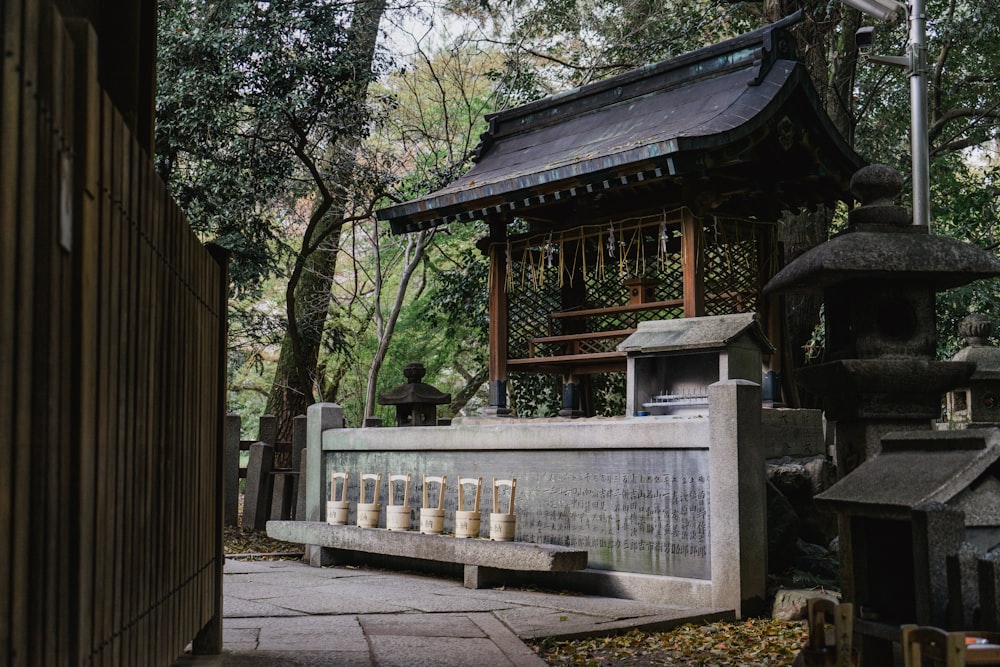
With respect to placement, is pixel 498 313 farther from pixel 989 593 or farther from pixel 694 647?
pixel 989 593

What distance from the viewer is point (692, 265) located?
37.0ft

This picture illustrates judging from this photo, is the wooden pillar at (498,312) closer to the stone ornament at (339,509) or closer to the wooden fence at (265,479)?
the stone ornament at (339,509)

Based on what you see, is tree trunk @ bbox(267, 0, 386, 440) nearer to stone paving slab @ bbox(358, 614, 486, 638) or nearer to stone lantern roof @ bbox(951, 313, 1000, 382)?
stone paving slab @ bbox(358, 614, 486, 638)

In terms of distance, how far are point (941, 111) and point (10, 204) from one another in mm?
19333

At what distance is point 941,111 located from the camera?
18.5m

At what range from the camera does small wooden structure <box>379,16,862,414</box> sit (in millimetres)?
11203

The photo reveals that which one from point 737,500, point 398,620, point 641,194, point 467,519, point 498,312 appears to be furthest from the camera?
point 498,312

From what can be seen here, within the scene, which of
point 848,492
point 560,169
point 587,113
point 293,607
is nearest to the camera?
point 848,492

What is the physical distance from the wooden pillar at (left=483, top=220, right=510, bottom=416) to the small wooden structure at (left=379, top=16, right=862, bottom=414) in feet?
0.05

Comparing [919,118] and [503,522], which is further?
[919,118]

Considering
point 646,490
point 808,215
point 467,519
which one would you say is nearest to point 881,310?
point 646,490

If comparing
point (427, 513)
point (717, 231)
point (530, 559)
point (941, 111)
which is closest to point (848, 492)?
point (530, 559)

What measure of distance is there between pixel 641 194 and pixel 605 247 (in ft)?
3.83

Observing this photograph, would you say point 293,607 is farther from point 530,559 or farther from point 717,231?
point 717,231
